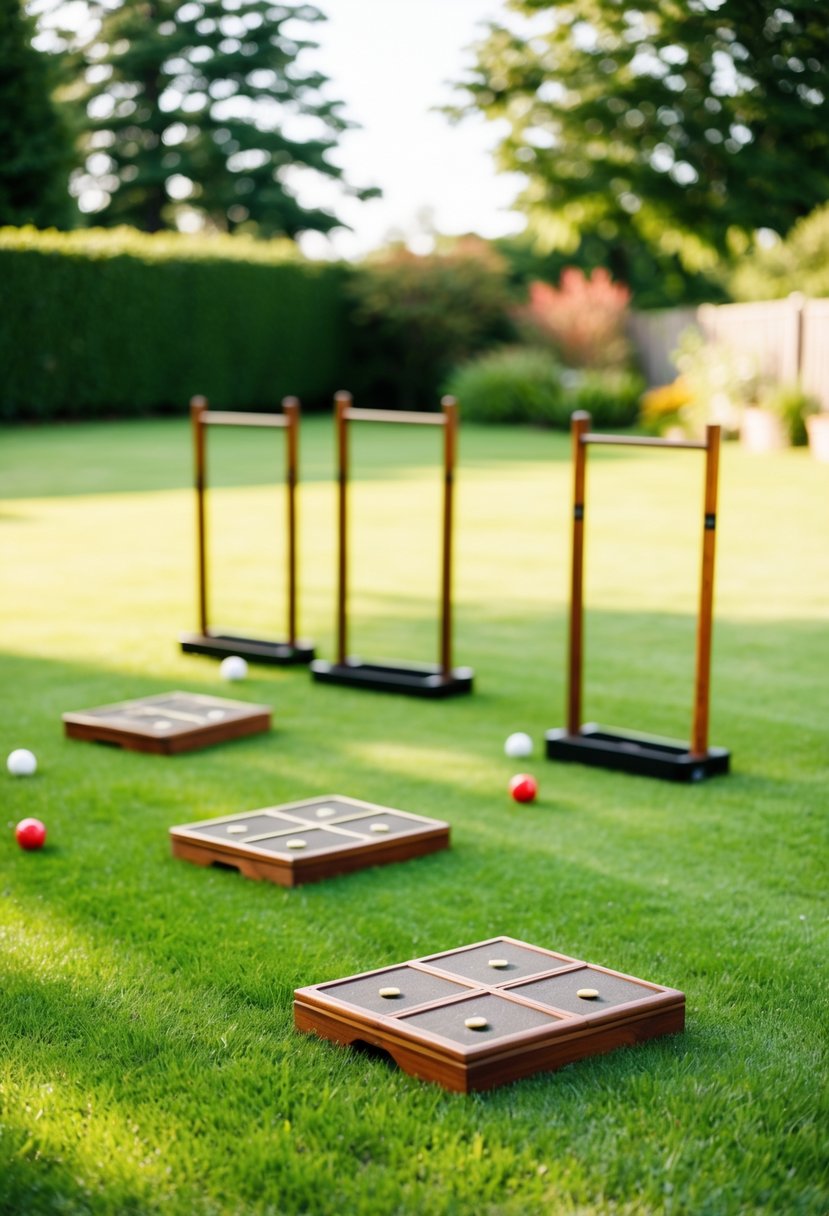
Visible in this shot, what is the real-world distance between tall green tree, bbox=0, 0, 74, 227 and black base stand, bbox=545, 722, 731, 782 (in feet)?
84.8

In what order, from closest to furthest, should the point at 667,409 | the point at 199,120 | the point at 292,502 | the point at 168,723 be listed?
the point at 168,723
the point at 292,502
the point at 667,409
the point at 199,120

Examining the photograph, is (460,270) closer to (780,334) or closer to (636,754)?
(780,334)

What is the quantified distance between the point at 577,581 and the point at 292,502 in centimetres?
225

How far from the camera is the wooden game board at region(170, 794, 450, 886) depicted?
4.63m

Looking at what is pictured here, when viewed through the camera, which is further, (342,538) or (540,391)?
(540,391)

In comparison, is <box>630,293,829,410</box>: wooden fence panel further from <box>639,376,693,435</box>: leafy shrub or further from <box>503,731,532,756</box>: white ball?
<box>503,731,532,756</box>: white ball

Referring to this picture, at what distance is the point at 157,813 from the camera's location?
17.6ft

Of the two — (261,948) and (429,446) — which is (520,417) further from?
(261,948)

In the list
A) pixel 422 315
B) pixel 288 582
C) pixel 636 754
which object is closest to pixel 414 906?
pixel 636 754

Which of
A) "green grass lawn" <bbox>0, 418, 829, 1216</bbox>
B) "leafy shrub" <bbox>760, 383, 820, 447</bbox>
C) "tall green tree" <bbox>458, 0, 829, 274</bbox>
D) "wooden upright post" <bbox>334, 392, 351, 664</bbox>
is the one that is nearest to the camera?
"green grass lawn" <bbox>0, 418, 829, 1216</bbox>

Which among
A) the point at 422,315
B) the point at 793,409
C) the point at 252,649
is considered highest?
the point at 422,315

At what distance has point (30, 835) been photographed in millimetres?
4844

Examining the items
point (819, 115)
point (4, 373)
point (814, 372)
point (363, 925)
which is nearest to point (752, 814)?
point (363, 925)

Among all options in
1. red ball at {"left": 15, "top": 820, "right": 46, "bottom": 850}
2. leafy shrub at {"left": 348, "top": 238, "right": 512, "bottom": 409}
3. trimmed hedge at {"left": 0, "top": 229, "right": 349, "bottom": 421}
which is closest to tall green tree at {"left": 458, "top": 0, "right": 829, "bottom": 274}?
leafy shrub at {"left": 348, "top": 238, "right": 512, "bottom": 409}
